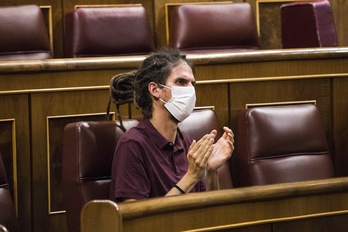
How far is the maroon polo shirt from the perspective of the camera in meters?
0.73

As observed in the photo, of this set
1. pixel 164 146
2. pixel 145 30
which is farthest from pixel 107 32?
pixel 164 146

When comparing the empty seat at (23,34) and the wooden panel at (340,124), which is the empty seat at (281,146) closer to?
the wooden panel at (340,124)

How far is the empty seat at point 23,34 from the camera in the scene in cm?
103

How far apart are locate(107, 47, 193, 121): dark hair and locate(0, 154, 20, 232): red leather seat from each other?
5.3 inches

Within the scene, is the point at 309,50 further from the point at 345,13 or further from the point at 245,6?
the point at 345,13

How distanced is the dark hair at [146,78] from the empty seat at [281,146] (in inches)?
5.3

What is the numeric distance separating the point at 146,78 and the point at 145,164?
0.31 ft

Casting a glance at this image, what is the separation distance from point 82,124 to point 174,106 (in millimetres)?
91

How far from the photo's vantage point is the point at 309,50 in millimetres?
973

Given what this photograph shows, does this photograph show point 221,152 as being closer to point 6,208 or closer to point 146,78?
point 146,78

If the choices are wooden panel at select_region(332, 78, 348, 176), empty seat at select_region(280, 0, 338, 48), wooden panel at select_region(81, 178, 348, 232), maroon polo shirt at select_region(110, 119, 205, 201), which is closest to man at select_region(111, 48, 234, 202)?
maroon polo shirt at select_region(110, 119, 205, 201)

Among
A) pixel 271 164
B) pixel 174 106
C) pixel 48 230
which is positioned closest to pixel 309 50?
pixel 271 164

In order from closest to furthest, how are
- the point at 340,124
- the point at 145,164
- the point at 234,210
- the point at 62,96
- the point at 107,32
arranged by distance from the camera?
1. the point at 234,210
2. the point at 145,164
3. the point at 62,96
4. the point at 340,124
5. the point at 107,32

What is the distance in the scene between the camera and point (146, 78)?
31.1 inches
